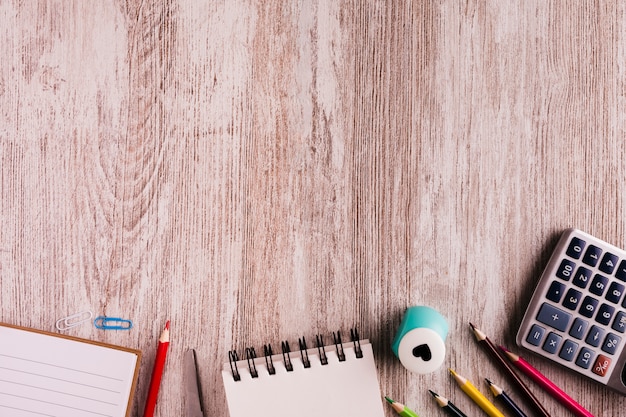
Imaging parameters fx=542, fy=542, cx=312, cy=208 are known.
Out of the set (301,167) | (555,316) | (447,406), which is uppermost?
(301,167)

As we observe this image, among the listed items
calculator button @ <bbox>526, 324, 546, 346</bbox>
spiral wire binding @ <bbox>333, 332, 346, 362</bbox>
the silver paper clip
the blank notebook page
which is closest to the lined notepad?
the silver paper clip

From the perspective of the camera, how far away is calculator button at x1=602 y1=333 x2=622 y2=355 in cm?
64

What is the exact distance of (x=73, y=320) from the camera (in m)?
0.62

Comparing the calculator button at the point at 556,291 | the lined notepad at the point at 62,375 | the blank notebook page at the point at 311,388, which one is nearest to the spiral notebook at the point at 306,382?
the blank notebook page at the point at 311,388

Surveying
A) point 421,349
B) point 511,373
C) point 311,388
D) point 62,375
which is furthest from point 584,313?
point 62,375

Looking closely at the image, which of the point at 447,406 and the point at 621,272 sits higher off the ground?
the point at 621,272

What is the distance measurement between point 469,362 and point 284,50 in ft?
1.42

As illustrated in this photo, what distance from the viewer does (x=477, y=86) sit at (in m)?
0.66

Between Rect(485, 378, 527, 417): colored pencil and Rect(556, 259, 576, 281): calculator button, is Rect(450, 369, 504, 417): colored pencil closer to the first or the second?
Rect(485, 378, 527, 417): colored pencil

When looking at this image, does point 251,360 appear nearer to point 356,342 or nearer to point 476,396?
point 356,342

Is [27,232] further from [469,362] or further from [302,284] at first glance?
[469,362]

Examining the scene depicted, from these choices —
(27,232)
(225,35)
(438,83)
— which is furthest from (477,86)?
(27,232)

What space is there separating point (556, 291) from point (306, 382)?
31 centimetres

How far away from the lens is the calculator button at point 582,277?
2.10 ft
